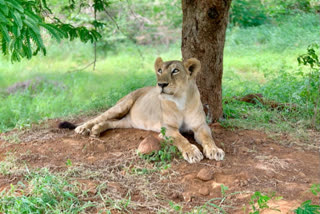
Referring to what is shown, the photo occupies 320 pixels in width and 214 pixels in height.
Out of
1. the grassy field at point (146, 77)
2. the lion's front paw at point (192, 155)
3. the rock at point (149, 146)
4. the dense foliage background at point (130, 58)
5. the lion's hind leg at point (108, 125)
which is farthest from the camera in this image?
the grassy field at point (146, 77)

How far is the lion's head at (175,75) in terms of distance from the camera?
3.99 metres

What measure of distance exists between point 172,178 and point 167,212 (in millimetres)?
611

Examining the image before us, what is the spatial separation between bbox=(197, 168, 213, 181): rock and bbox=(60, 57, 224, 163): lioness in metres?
0.30

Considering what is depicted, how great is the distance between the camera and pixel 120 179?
351 centimetres

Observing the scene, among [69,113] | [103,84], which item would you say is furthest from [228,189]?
[103,84]

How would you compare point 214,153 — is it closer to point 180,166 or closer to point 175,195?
point 180,166

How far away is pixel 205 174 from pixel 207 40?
2061 millimetres

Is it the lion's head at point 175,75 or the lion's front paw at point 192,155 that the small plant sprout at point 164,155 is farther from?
the lion's head at point 175,75

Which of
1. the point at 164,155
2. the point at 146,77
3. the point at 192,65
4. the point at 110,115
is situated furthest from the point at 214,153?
the point at 146,77

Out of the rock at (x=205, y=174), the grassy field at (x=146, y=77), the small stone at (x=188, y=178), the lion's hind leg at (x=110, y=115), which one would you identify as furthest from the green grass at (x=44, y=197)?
the grassy field at (x=146, y=77)

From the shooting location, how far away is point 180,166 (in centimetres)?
374

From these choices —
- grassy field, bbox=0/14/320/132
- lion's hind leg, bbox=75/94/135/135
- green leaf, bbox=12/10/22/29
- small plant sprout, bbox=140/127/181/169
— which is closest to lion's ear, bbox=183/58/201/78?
small plant sprout, bbox=140/127/181/169

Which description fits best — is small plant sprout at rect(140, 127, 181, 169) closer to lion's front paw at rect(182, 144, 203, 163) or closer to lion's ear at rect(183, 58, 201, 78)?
lion's front paw at rect(182, 144, 203, 163)

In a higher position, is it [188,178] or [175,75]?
[175,75]
